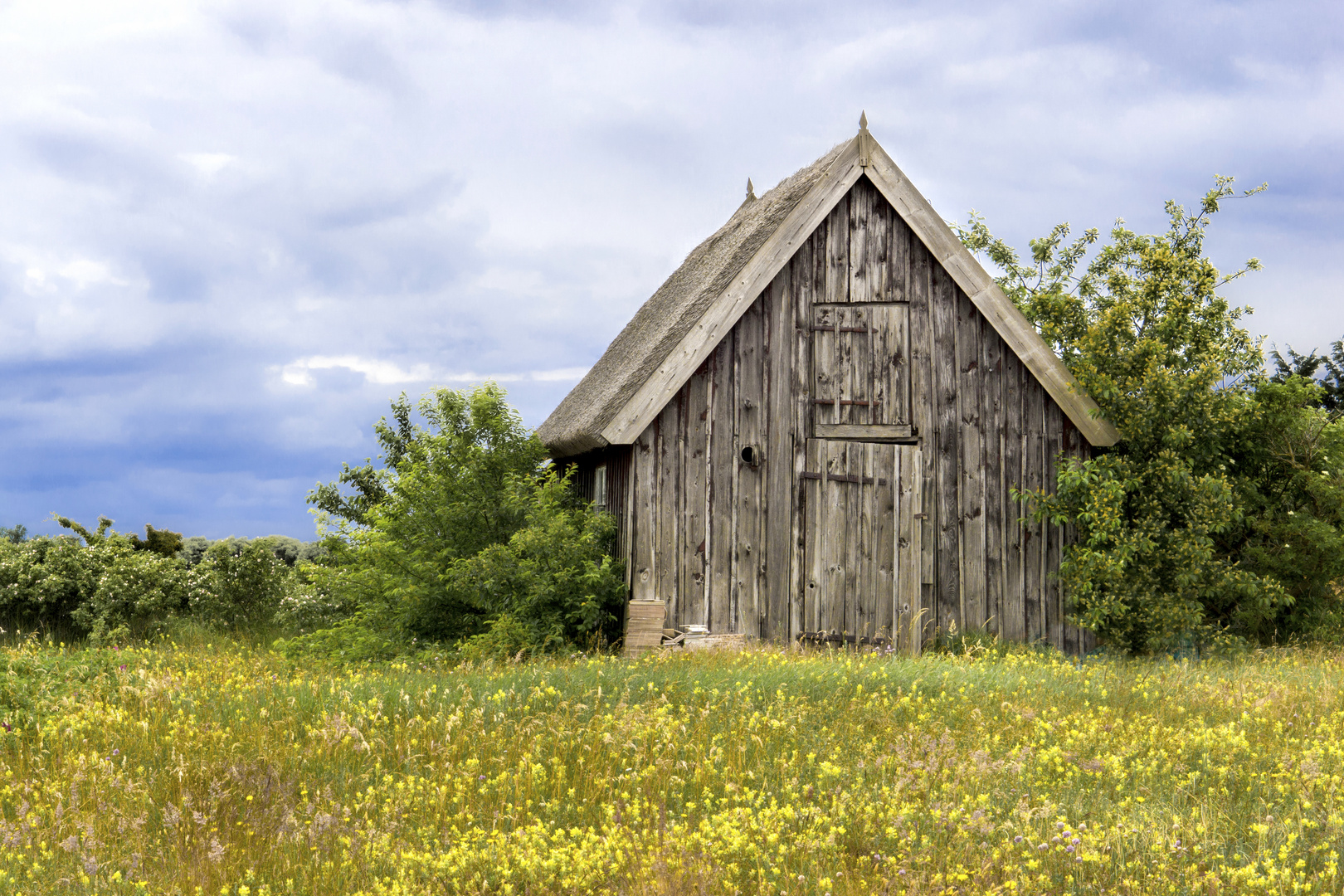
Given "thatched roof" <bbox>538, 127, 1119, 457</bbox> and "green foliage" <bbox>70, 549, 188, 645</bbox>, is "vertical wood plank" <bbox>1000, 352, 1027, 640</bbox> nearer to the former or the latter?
"thatched roof" <bbox>538, 127, 1119, 457</bbox>

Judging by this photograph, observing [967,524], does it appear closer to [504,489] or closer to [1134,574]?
[1134,574]

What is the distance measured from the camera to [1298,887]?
14.7 feet

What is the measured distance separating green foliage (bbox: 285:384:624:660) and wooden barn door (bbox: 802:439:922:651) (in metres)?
2.53

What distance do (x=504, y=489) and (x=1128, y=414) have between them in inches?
329

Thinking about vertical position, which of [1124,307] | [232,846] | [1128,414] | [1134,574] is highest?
[1124,307]

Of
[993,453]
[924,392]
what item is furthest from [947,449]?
[924,392]

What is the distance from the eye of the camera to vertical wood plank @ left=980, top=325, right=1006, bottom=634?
12984 millimetres

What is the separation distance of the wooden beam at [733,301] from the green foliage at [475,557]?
1601mm

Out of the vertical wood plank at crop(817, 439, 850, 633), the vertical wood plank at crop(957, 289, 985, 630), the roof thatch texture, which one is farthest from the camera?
the vertical wood plank at crop(957, 289, 985, 630)

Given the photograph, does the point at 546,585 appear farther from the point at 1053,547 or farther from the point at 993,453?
the point at 1053,547

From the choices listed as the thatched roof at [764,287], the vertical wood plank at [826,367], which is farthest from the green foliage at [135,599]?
the vertical wood plank at [826,367]

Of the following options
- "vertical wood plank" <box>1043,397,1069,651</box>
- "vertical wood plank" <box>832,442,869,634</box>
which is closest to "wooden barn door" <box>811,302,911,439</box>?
"vertical wood plank" <box>832,442,869,634</box>

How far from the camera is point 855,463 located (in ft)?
41.8

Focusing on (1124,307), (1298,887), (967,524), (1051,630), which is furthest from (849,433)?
(1298,887)
